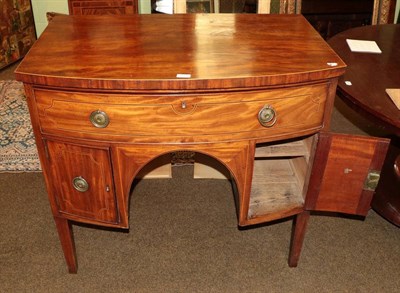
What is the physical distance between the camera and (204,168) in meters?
2.23

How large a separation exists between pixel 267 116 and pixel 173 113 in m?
0.28

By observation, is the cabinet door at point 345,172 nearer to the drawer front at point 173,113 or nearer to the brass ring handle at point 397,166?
the drawer front at point 173,113

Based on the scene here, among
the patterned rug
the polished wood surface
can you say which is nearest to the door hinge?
the polished wood surface

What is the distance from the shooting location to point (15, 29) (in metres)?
3.39

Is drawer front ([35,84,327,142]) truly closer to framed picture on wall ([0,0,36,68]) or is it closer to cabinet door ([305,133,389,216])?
cabinet door ([305,133,389,216])

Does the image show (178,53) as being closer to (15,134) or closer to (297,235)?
(297,235)

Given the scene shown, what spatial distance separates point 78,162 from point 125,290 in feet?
1.88

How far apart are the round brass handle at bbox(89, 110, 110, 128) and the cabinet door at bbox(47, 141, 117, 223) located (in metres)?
0.09

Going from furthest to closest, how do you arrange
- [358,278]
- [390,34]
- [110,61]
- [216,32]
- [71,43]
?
1. [390,34]
2. [358,278]
3. [216,32]
4. [71,43]
5. [110,61]

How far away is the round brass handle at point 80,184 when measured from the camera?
4.52ft

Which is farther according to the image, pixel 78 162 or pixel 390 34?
pixel 390 34

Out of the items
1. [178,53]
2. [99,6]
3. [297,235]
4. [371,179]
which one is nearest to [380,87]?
[371,179]

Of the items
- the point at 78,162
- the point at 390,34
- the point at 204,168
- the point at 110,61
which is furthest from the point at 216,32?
the point at 390,34

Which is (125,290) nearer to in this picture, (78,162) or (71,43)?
(78,162)
